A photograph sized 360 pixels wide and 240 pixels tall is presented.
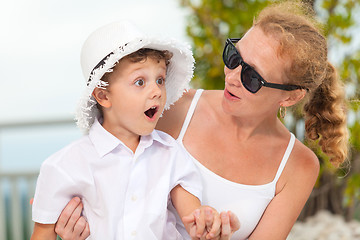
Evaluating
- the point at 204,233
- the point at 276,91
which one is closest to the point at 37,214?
the point at 204,233

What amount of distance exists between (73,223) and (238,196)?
735 mm

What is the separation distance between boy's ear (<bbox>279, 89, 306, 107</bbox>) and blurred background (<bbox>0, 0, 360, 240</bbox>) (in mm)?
1471

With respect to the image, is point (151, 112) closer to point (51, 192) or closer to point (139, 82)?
point (139, 82)

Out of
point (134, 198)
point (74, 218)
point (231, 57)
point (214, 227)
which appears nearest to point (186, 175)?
point (134, 198)

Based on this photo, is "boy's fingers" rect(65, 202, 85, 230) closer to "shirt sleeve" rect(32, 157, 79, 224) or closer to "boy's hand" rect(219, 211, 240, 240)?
"shirt sleeve" rect(32, 157, 79, 224)

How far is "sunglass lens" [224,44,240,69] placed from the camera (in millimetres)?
2074

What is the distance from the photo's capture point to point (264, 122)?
2.34 m

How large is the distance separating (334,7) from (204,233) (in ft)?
11.5

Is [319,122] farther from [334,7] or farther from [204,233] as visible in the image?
[334,7]

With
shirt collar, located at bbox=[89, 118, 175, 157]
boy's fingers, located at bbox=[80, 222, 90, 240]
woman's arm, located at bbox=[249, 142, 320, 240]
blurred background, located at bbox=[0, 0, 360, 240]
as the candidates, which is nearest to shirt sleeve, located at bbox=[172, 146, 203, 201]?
shirt collar, located at bbox=[89, 118, 175, 157]

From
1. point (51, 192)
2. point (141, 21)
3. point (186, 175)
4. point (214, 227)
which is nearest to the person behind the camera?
point (214, 227)

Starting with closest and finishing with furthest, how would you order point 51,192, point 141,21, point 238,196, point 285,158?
point 51,192
point 238,196
point 285,158
point 141,21

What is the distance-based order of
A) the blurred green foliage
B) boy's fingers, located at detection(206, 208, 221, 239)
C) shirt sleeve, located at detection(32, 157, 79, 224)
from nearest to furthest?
1. boy's fingers, located at detection(206, 208, 221, 239)
2. shirt sleeve, located at detection(32, 157, 79, 224)
3. the blurred green foliage

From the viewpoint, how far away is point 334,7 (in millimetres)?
4602
